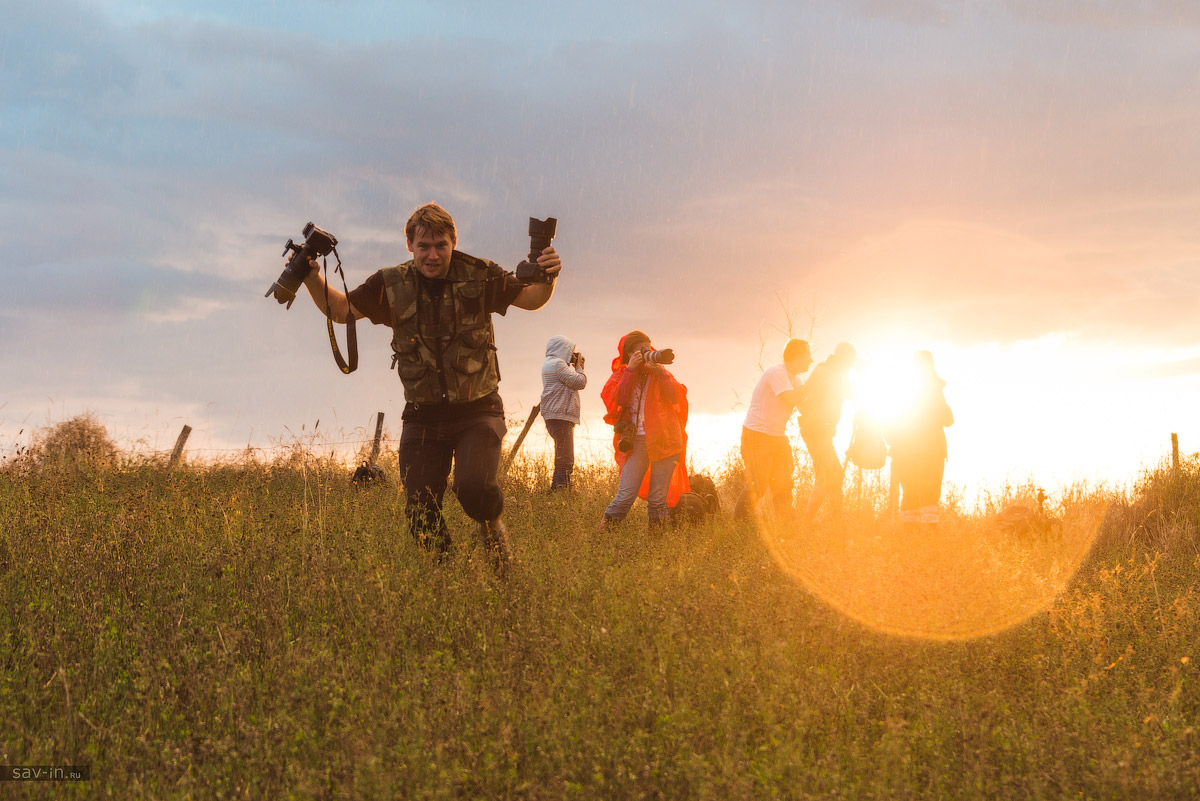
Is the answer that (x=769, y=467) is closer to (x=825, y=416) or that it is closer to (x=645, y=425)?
(x=825, y=416)

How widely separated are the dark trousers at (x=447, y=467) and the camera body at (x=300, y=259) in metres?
1.04

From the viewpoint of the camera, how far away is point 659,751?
292 cm

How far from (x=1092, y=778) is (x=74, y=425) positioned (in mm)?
17720

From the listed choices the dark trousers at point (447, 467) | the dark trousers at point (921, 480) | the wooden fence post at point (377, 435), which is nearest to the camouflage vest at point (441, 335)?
the dark trousers at point (447, 467)

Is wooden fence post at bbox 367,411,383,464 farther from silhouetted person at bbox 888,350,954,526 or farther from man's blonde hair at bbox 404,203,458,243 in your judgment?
man's blonde hair at bbox 404,203,458,243

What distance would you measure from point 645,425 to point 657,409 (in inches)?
7.1

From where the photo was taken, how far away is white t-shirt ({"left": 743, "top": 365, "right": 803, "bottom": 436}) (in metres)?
7.80

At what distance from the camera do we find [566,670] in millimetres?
3592

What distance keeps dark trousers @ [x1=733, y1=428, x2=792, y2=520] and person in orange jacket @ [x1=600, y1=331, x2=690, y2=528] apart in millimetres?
1067

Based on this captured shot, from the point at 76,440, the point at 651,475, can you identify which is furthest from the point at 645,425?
the point at 76,440

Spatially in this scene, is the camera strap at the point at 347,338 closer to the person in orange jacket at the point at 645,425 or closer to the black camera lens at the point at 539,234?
the black camera lens at the point at 539,234

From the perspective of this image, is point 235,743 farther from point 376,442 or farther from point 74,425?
point 74,425

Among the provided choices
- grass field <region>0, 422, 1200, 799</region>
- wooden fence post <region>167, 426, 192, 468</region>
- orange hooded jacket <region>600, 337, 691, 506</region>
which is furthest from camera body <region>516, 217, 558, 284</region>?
wooden fence post <region>167, 426, 192, 468</region>

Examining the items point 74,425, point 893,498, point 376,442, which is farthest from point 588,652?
point 74,425
